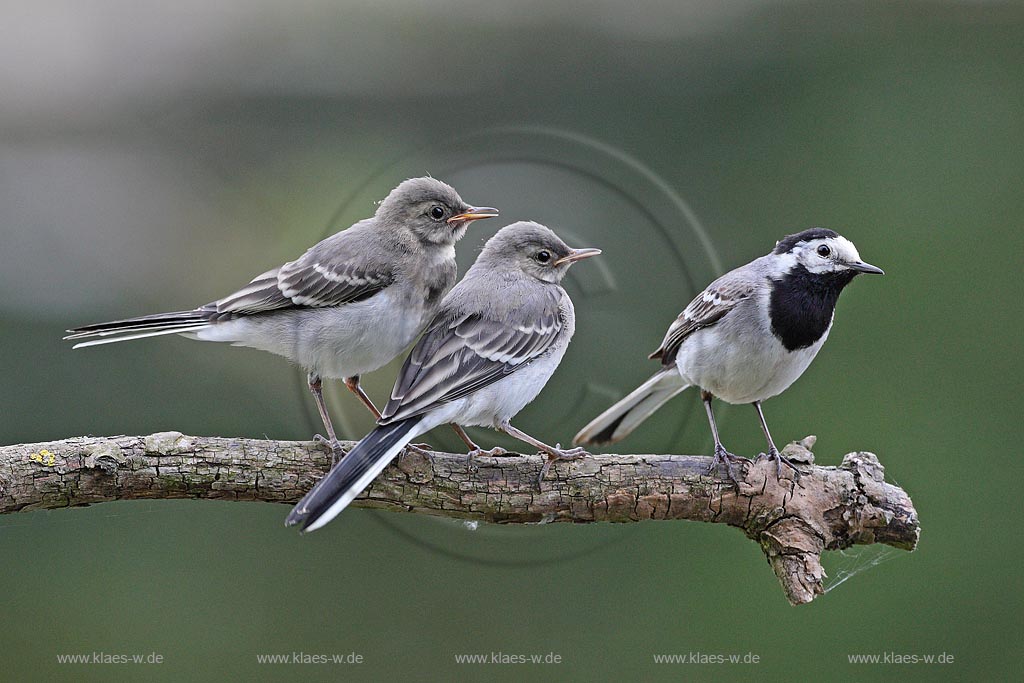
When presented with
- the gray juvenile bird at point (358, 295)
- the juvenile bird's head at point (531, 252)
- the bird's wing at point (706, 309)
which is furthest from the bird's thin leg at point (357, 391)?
the bird's wing at point (706, 309)

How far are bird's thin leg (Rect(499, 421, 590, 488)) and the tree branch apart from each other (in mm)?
18

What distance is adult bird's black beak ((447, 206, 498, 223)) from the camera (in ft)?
6.41

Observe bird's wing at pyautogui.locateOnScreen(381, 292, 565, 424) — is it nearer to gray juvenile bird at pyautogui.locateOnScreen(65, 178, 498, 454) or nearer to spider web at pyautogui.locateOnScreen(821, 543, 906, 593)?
gray juvenile bird at pyautogui.locateOnScreen(65, 178, 498, 454)

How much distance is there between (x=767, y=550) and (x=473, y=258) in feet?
3.30

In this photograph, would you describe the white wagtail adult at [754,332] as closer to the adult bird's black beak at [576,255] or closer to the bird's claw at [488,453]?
the bird's claw at [488,453]

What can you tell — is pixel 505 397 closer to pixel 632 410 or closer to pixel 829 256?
pixel 632 410

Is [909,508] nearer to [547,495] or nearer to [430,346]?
[547,495]

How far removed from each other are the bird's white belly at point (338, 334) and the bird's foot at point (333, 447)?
0.14m

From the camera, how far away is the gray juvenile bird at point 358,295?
6.31 feet

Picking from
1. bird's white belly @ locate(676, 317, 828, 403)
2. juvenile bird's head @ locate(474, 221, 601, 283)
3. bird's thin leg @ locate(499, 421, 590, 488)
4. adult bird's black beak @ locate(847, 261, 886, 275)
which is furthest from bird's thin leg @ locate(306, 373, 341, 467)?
adult bird's black beak @ locate(847, 261, 886, 275)

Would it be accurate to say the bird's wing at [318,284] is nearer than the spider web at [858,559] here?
Yes

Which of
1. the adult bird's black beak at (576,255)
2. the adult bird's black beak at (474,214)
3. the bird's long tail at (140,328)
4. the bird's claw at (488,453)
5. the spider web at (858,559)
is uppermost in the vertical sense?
the adult bird's black beak at (474,214)

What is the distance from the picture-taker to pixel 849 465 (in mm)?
2240

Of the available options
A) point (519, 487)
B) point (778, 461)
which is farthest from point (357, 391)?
point (778, 461)
